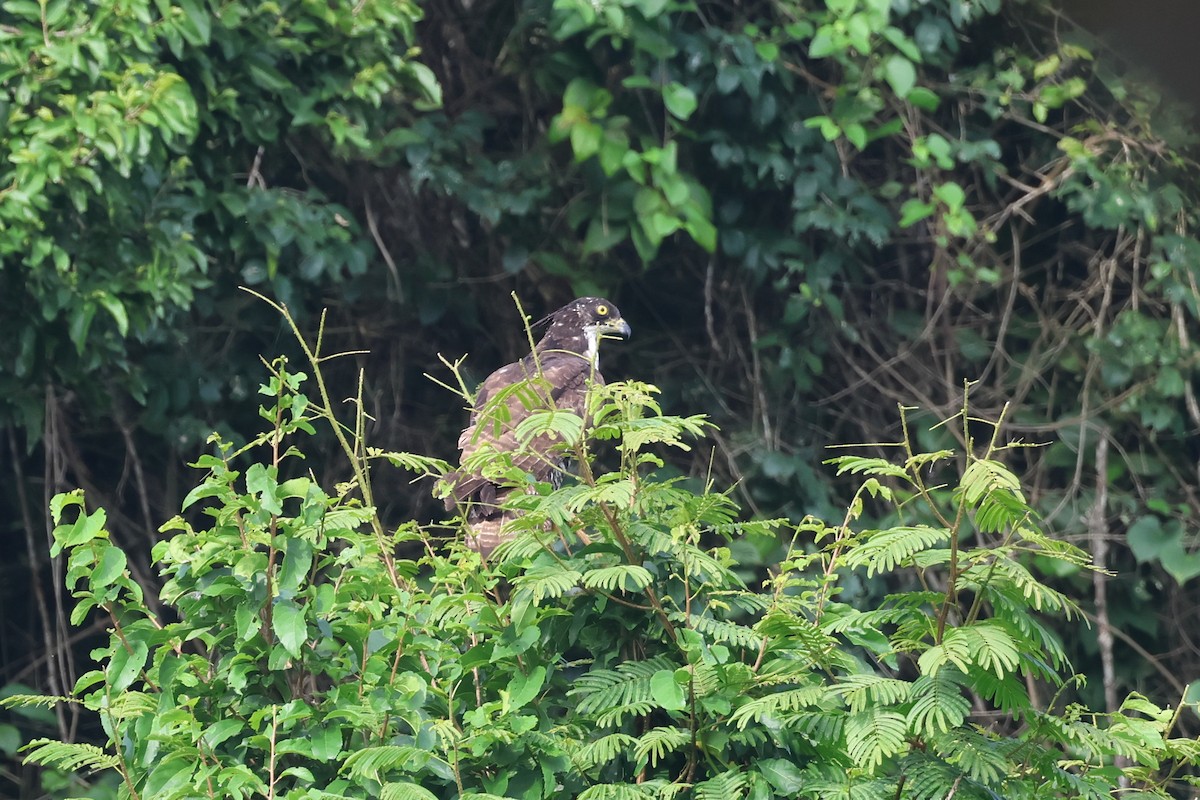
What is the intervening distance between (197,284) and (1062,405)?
3.84m

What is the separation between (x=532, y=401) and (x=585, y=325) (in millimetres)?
3533

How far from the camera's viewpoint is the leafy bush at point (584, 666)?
1842 millimetres

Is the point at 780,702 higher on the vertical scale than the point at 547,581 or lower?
lower

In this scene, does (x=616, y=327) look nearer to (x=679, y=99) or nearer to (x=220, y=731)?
(x=679, y=99)

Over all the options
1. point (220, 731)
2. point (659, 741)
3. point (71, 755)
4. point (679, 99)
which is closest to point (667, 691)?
point (659, 741)

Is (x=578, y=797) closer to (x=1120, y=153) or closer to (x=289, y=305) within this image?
(x=289, y=305)

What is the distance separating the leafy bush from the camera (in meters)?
1.84

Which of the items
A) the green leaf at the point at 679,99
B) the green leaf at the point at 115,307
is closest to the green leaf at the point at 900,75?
the green leaf at the point at 679,99

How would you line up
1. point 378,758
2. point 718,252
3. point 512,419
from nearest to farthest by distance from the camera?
1. point 378,758
2. point 512,419
3. point 718,252

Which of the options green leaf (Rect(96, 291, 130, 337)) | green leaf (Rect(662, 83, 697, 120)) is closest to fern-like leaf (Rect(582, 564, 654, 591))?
green leaf (Rect(96, 291, 130, 337))

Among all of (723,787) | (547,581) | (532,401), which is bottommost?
(723,787)

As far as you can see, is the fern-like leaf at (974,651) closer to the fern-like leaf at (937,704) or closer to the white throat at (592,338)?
the fern-like leaf at (937,704)

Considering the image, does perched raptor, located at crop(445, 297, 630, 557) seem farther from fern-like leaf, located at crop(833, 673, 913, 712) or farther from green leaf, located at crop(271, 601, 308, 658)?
fern-like leaf, located at crop(833, 673, 913, 712)

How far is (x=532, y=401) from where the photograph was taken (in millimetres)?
2080
